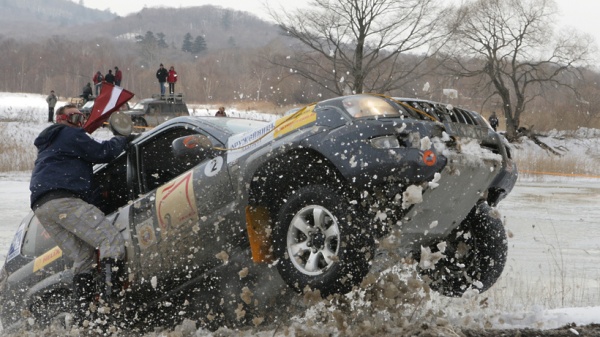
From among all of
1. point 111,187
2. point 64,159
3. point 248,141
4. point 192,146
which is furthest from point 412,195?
point 111,187

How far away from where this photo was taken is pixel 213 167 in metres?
4.73

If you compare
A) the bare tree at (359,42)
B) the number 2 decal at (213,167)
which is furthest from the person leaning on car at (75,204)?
the bare tree at (359,42)

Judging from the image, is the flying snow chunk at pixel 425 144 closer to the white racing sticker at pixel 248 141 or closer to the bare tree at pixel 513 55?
the white racing sticker at pixel 248 141

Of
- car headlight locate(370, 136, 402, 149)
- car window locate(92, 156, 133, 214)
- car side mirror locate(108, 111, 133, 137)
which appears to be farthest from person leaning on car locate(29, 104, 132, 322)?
car headlight locate(370, 136, 402, 149)

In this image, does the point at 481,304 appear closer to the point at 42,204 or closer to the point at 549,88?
the point at 42,204

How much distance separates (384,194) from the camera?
4027 millimetres

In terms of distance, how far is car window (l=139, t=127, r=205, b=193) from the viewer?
554 centimetres

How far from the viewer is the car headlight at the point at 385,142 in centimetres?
396

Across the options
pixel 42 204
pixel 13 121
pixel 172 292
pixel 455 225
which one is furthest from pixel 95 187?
pixel 13 121

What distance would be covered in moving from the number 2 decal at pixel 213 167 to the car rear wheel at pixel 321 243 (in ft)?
2.19

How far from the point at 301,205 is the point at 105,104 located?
89.9 inches

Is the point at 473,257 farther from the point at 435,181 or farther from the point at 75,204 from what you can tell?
the point at 75,204

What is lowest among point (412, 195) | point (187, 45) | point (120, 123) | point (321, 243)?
point (321, 243)

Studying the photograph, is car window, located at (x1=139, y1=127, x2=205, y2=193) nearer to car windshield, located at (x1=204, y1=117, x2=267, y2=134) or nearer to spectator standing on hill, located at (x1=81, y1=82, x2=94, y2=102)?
car windshield, located at (x1=204, y1=117, x2=267, y2=134)
